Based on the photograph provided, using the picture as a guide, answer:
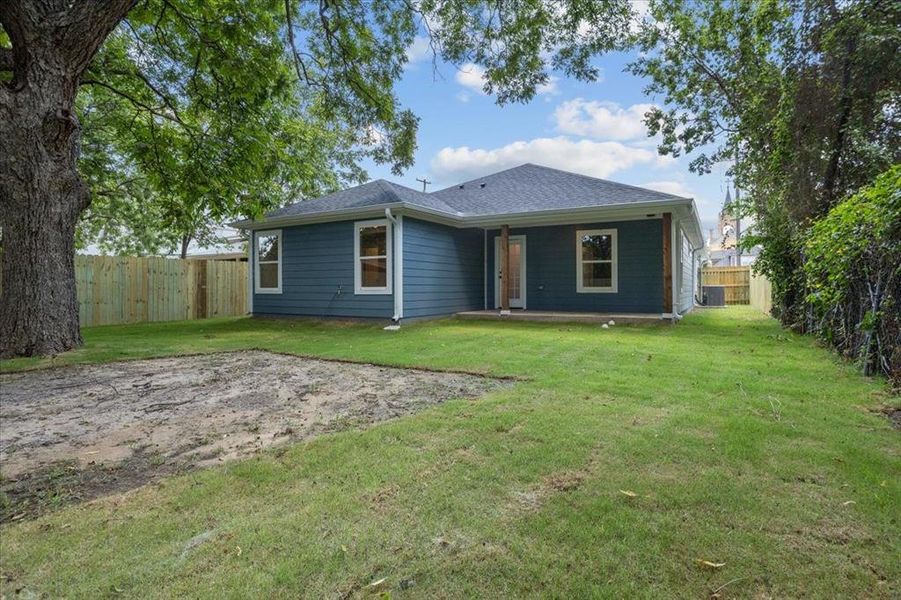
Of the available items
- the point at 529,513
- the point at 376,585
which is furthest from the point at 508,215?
the point at 376,585

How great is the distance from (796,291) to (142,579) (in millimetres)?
10443

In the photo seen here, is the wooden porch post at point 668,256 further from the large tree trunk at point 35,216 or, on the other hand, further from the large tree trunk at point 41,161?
the large tree trunk at point 35,216

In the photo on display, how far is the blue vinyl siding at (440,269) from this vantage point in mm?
10070

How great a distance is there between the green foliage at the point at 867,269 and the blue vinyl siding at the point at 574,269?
4.59 m

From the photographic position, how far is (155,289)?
11.8 m

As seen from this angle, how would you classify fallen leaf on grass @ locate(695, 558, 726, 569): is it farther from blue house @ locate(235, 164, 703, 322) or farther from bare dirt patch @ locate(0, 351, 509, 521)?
Result: blue house @ locate(235, 164, 703, 322)

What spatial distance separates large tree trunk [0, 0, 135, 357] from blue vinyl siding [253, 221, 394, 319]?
4.78 meters

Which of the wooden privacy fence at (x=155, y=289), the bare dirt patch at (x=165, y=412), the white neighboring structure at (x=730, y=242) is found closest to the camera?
the bare dirt patch at (x=165, y=412)

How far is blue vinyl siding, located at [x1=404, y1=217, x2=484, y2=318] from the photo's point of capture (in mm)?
10070

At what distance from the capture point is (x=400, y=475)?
7.75 ft

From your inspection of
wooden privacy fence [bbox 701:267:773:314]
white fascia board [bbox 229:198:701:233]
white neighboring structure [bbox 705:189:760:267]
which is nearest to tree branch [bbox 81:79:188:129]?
white fascia board [bbox 229:198:701:233]

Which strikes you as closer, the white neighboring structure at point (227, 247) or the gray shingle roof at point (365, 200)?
the gray shingle roof at point (365, 200)

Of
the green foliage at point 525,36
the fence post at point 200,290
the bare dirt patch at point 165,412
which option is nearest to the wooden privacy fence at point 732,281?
the green foliage at point 525,36

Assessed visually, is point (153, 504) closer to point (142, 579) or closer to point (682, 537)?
point (142, 579)
